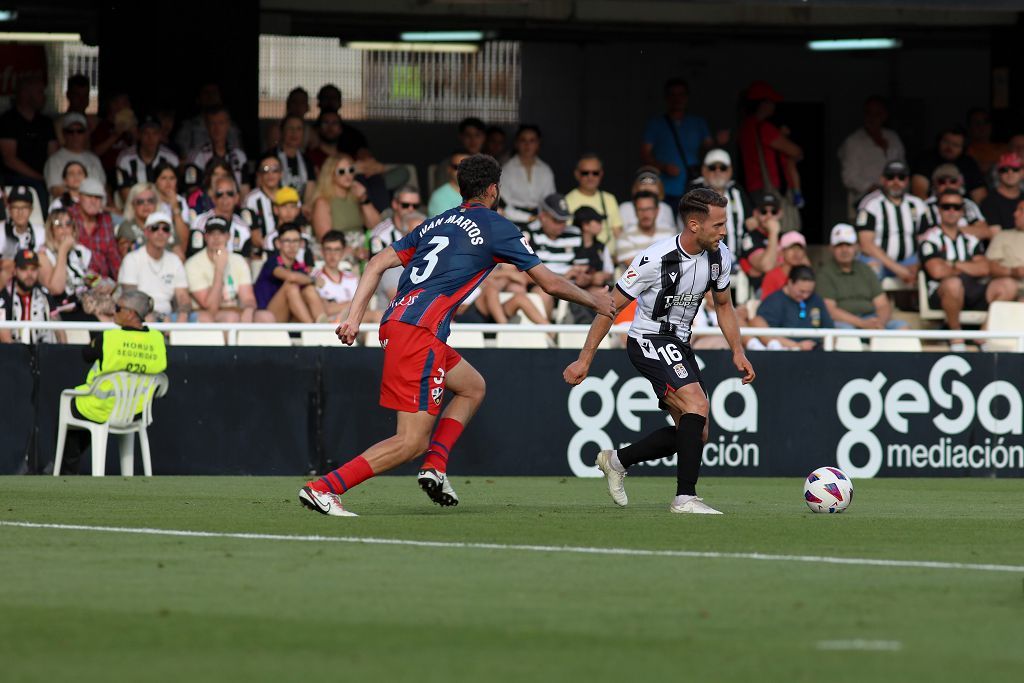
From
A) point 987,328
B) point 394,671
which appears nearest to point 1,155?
point 987,328

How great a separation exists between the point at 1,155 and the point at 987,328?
10.3 metres

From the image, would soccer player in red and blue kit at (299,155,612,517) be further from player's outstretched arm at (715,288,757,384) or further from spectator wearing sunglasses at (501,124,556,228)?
spectator wearing sunglasses at (501,124,556,228)

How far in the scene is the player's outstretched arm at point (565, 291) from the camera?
9.95 m

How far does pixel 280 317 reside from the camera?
17406 millimetres

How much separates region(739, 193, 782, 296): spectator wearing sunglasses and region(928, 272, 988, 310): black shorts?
1.72 m

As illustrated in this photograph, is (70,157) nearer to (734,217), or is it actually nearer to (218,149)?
(218,149)

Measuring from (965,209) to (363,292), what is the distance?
1230 cm

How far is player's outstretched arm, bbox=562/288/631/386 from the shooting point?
10672mm

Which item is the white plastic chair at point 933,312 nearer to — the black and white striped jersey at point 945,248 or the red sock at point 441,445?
the black and white striped jersey at point 945,248

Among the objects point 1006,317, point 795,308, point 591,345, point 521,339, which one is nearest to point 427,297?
point 591,345

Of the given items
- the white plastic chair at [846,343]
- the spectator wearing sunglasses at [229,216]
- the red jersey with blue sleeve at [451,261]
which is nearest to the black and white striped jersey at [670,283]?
the red jersey with blue sleeve at [451,261]

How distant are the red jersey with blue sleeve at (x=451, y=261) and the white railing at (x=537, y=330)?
5872mm

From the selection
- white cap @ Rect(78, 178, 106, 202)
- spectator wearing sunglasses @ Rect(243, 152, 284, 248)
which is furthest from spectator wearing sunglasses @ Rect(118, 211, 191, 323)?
spectator wearing sunglasses @ Rect(243, 152, 284, 248)

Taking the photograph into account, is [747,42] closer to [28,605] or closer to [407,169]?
[407,169]
